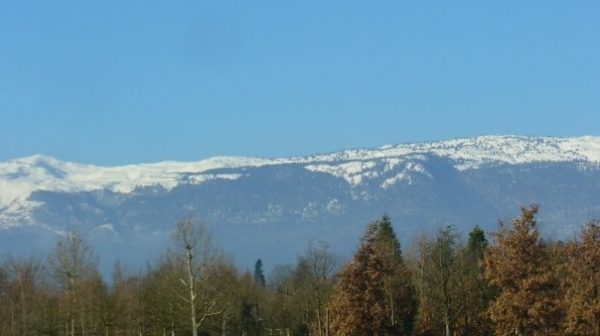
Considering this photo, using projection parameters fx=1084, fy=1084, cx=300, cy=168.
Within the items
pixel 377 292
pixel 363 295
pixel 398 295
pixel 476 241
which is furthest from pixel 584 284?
pixel 476 241

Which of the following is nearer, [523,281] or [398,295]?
[523,281]

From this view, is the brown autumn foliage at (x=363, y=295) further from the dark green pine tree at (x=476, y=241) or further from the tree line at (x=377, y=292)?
the dark green pine tree at (x=476, y=241)

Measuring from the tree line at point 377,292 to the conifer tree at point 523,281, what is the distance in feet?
0.20

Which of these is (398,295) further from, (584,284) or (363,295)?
(584,284)

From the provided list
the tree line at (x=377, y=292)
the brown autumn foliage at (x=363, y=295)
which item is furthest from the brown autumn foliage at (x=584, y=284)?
the brown autumn foliage at (x=363, y=295)

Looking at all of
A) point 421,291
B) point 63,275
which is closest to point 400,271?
point 421,291

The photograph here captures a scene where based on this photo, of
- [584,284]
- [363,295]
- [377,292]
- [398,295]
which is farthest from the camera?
[398,295]

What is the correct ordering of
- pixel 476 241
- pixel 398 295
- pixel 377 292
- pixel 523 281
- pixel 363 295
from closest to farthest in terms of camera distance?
pixel 523 281 < pixel 363 295 < pixel 377 292 < pixel 398 295 < pixel 476 241

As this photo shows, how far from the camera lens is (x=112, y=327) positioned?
243ft

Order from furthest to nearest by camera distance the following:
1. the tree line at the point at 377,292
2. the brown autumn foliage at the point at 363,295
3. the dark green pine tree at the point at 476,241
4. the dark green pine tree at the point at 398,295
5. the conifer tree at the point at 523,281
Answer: the dark green pine tree at the point at 476,241 < the dark green pine tree at the point at 398,295 < the brown autumn foliage at the point at 363,295 < the tree line at the point at 377,292 < the conifer tree at the point at 523,281

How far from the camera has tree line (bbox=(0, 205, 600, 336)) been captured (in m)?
63.0

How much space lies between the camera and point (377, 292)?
7650 cm

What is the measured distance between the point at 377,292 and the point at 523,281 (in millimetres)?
15415

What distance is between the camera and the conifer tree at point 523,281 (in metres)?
62.8
